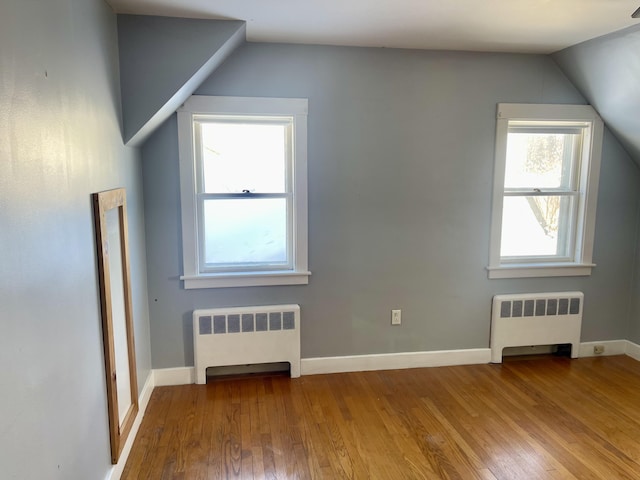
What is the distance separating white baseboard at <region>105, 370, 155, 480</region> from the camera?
2096mm

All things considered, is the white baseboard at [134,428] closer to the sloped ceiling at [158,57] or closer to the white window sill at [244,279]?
the white window sill at [244,279]

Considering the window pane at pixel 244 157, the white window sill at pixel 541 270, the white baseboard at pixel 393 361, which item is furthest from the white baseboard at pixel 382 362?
the window pane at pixel 244 157

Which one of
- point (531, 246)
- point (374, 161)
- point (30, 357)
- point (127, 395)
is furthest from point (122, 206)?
point (531, 246)

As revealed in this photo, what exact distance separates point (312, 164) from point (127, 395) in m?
1.86

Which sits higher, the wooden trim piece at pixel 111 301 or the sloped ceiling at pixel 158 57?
the sloped ceiling at pixel 158 57

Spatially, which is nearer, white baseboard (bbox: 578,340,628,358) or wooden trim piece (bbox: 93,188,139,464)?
wooden trim piece (bbox: 93,188,139,464)

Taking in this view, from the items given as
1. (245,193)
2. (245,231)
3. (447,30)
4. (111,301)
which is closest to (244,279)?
(245,231)

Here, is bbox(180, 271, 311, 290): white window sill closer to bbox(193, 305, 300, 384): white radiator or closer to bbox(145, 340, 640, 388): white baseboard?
bbox(193, 305, 300, 384): white radiator

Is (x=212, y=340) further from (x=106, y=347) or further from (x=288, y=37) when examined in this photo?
(x=288, y=37)

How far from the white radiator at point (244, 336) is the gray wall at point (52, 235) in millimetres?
1127

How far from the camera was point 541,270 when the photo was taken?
3512 mm

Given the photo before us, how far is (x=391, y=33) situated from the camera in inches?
109

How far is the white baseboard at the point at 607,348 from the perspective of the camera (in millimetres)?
3662

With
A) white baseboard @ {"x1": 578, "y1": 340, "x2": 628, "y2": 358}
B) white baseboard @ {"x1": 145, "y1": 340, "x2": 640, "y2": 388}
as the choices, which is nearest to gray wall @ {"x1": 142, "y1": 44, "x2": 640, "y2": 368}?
white baseboard @ {"x1": 145, "y1": 340, "x2": 640, "y2": 388}
